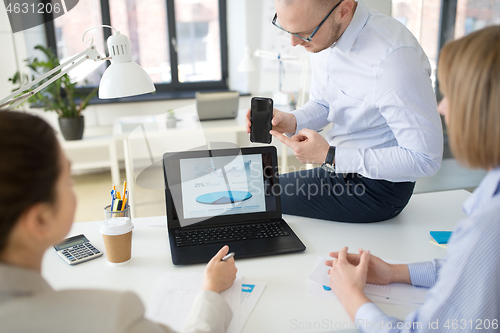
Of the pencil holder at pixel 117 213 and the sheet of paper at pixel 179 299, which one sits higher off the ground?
the pencil holder at pixel 117 213

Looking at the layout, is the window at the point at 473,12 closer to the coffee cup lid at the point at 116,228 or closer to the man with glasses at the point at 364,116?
the man with glasses at the point at 364,116

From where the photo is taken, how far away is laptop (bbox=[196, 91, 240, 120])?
118 inches

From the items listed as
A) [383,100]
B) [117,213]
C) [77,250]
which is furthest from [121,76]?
[383,100]

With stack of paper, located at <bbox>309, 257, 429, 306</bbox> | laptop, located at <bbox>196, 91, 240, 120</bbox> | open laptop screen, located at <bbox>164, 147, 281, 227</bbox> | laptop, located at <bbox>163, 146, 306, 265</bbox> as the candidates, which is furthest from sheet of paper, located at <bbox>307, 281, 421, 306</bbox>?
laptop, located at <bbox>196, 91, 240, 120</bbox>

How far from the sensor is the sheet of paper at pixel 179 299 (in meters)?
0.79

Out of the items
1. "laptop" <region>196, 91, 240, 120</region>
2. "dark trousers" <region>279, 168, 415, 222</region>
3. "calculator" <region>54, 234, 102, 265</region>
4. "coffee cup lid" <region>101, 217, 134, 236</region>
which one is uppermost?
"coffee cup lid" <region>101, 217, 134, 236</region>

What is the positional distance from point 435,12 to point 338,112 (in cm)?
265

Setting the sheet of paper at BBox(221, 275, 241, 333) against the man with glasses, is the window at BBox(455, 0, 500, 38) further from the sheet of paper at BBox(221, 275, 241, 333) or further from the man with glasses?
the sheet of paper at BBox(221, 275, 241, 333)

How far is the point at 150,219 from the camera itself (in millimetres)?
1309

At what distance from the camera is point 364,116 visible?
55.6 inches

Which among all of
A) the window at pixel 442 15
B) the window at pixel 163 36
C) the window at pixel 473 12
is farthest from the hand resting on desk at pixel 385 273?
the window at pixel 163 36

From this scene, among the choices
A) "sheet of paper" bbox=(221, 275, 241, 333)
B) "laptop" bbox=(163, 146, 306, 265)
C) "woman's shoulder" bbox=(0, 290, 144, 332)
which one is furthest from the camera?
"laptop" bbox=(163, 146, 306, 265)

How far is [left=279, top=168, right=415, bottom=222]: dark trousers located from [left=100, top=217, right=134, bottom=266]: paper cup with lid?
0.56 m

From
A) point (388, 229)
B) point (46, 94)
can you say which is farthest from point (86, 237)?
point (46, 94)
